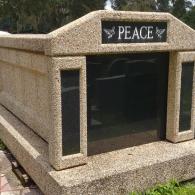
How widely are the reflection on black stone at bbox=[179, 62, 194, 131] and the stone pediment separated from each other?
414 millimetres

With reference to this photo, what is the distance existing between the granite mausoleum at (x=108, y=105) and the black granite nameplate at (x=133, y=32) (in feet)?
0.03

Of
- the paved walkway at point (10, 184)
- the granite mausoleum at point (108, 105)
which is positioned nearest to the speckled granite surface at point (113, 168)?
the granite mausoleum at point (108, 105)

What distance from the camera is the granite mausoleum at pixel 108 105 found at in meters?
3.52

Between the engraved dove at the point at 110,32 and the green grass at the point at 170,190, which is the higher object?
the engraved dove at the point at 110,32

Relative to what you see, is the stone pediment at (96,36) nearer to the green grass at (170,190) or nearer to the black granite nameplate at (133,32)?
the black granite nameplate at (133,32)

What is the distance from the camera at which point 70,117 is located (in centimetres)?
362

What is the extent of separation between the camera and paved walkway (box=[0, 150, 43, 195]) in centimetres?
415

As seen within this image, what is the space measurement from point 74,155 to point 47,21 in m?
33.0

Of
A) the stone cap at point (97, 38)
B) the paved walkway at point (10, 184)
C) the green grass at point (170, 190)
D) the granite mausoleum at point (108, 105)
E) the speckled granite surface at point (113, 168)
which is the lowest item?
the paved walkway at point (10, 184)

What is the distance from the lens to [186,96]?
448 centimetres

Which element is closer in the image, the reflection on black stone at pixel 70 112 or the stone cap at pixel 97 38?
the stone cap at pixel 97 38

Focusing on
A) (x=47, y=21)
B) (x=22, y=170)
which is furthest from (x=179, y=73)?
(x=47, y=21)

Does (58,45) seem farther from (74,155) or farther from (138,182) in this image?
(138,182)

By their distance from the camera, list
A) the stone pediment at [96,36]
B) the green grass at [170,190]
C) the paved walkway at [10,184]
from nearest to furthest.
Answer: the stone pediment at [96,36]
the green grass at [170,190]
the paved walkway at [10,184]
